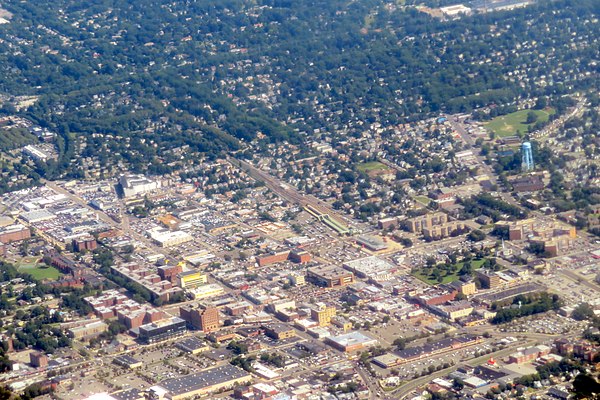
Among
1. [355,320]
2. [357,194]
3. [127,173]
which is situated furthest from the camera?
[127,173]

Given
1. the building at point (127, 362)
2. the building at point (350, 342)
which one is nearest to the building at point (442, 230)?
the building at point (350, 342)

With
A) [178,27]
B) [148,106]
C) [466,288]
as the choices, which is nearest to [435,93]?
[148,106]

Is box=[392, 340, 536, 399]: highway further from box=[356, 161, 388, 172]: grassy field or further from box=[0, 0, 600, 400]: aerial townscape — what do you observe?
box=[356, 161, 388, 172]: grassy field

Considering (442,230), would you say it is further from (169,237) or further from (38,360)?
(38,360)

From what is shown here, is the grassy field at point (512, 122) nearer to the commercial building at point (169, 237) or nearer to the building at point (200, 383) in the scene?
the commercial building at point (169, 237)

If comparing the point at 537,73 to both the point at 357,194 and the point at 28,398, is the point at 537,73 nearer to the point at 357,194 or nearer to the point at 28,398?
the point at 357,194

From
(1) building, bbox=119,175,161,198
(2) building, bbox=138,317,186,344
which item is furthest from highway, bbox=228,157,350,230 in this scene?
(2) building, bbox=138,317,186,344
